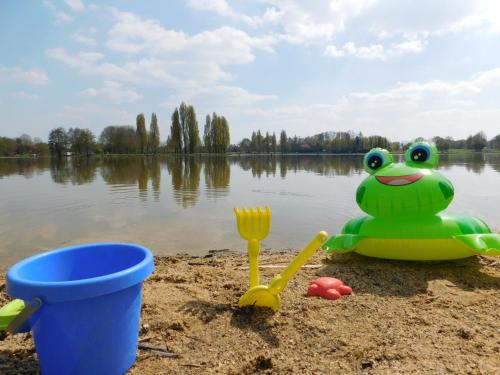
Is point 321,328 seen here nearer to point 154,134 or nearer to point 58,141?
point 154,134

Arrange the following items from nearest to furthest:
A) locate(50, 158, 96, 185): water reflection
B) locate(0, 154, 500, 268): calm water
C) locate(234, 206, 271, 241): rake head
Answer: locate(234, 206, 271, 241): rake head < locate(0, 154, 500, 268): calm water < locate(50, 158, 96, 185): water reflection

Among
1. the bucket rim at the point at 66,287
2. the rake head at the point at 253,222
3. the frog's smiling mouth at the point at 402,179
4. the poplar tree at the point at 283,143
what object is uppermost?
the poplar tree at the point at 283,143

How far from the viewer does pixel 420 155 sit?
5.73 metres

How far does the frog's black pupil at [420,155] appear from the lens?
5711 millimetres

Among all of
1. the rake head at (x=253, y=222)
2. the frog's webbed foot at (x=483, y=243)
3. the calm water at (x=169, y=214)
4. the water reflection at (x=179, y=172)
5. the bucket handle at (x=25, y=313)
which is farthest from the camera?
the water reflection at (x=179, y=172)

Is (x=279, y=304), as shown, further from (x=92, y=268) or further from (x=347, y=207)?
(x=347, y=207)

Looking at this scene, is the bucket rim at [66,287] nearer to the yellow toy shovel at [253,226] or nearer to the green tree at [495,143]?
the yellow toy shovel at [253,226]


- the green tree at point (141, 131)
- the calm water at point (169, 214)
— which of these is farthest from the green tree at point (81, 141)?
the calm water at point (169, 214)

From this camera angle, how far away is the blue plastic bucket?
2162 millimetres

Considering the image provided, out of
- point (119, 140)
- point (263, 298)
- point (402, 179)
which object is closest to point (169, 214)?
point (402, 179)

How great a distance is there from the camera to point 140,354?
284 centimetres

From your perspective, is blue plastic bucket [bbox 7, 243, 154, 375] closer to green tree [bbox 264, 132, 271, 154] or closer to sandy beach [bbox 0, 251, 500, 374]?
sandy beach [bbox 0, 251, 500, 374]

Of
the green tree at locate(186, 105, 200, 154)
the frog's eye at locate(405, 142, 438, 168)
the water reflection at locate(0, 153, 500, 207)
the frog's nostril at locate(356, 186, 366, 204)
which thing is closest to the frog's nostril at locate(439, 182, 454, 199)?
the frog's eye at locate(405, 142, 438, 168)

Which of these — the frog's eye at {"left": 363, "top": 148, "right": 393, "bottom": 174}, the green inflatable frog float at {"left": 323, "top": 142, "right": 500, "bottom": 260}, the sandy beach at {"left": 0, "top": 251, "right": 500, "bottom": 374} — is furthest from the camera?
the frog's eye at {"left": 363, "top": 148, "right": 393, "bottom": 174}
